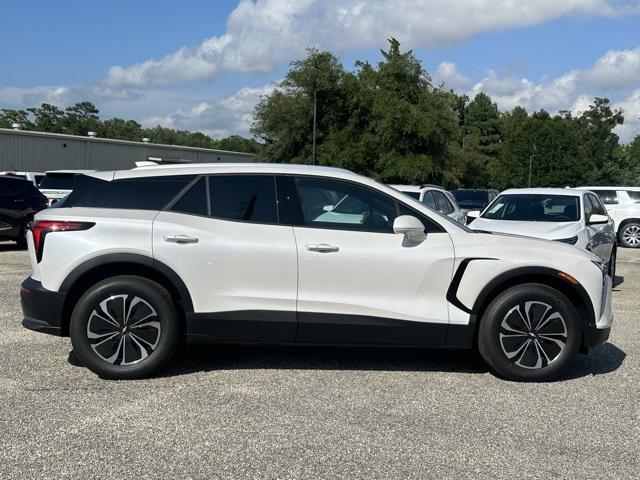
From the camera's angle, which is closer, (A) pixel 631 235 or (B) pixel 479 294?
(B) pixel 479 294

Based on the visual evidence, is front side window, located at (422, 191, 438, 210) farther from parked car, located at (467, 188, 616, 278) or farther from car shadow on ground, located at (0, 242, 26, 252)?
car shadow on ground, located at (0, 242, 26, 252)

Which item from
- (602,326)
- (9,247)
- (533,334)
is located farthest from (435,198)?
(9,247)

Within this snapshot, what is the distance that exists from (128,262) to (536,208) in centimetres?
721

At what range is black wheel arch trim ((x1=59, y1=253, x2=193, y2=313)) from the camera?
198 inches

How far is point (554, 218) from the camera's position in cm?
1007

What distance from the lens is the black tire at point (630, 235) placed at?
18.7 metres

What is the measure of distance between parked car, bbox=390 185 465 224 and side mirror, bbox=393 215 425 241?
6.55 meters

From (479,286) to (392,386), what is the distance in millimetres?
1018

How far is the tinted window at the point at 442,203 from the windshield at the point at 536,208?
6.05 feet

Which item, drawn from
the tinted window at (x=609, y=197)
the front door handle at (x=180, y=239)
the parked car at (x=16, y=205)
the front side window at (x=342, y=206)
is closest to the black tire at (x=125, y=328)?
the front door handle at (x=180, y=239)

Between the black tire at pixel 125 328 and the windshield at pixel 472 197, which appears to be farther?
the windshield at pixel 472 197

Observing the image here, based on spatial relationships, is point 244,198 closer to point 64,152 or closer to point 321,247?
point 321,247

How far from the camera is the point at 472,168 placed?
299 feet

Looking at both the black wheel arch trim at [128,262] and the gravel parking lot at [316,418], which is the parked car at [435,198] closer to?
the gravel parking lot at [316,418]
